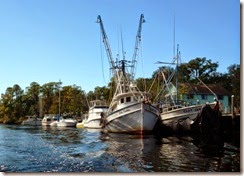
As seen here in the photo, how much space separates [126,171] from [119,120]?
26.5 feet

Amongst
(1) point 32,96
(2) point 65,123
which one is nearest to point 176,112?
(1) point 32,96

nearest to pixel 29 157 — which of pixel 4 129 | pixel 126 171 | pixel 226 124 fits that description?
pixel 126 171

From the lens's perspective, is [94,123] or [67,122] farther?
[67,122]

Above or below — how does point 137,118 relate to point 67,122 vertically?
above

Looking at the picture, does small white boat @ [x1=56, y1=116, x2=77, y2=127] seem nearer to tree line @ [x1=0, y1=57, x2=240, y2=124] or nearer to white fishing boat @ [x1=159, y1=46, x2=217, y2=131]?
white fishing boat @ [x1=159, y1=46, x2=217, y2=131]

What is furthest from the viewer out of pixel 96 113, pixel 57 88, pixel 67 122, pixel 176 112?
pixel 67 122

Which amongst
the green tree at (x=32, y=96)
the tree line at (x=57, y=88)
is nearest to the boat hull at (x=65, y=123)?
the tree line at (x=57, y=88)

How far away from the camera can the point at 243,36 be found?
5.88m

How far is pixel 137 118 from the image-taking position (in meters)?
13.0

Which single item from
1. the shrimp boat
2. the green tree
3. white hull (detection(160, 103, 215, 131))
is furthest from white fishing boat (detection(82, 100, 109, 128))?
the green tree

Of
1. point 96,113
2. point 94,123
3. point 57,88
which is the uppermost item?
point 57,88

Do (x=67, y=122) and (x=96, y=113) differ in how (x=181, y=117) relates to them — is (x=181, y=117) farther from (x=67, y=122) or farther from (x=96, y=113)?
(x=67, y=122)

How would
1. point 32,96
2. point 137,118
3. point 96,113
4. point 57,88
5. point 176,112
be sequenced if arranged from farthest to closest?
1. point 96,113
2. point 176,112
3. point 137,118
4. point 32,96
5. point 57,88

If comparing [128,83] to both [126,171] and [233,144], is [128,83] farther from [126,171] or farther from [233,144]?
[126,171]
